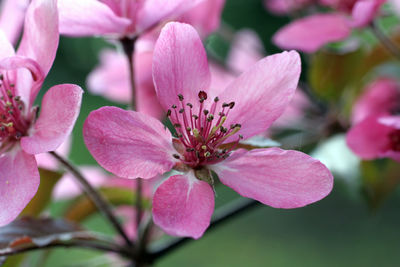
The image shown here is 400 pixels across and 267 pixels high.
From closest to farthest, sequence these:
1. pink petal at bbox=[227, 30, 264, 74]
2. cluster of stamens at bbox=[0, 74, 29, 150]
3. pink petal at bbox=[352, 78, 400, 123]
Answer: cluster of stamens at bbox=[0, 74, 29, 150], pink petal at bbox=[352, 78, 400, 123], pink petal at bbox=[227, 30, 264, 74]

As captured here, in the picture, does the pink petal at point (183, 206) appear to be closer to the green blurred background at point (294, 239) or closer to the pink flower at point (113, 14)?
the pink flower at point (113, 14)

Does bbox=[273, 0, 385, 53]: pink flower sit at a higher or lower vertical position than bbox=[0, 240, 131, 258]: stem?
higher

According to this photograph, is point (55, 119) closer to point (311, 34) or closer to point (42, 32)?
point (42, 32)

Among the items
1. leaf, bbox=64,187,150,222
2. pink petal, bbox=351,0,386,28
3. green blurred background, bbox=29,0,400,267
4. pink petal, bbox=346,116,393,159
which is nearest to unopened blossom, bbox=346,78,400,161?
pink petal, bbox=346,116,393,159

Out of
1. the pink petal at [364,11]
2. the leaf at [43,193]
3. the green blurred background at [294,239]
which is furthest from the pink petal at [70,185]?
the green blurred background at [294,239]

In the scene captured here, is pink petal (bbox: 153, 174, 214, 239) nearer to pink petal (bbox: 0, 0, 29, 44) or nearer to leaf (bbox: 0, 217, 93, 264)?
leaf (bbox: 0, 217, 93, 264)
